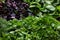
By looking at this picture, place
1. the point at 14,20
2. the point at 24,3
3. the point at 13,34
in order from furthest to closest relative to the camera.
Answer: the point at 24,3, the point at 14,20, the point at 13,34

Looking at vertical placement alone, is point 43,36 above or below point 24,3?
below

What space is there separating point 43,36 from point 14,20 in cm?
57

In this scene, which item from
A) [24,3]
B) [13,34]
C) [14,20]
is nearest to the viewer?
[13,34]

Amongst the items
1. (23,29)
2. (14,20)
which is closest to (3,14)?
(14,20)

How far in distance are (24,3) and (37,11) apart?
296 mm

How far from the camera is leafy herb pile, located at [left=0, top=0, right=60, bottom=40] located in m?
3.96

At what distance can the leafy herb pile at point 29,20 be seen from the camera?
3.96m

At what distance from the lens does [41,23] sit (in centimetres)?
420

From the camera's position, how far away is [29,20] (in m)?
4.20

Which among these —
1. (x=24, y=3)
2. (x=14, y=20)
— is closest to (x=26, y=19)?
(x=14, y=20)

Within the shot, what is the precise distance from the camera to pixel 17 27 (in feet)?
13.5

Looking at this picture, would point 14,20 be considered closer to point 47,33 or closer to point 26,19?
point 26,19

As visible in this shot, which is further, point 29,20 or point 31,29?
point 29,20

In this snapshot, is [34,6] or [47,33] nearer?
[47,33]
